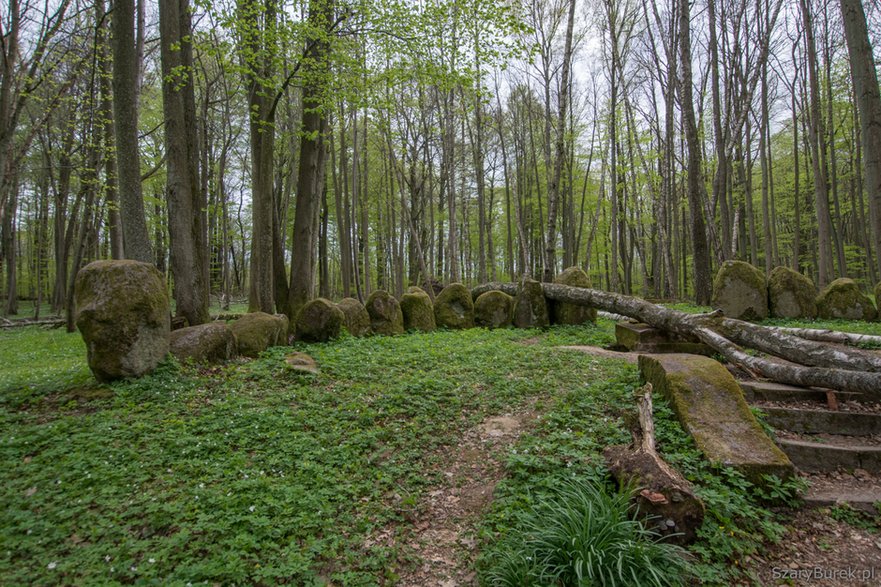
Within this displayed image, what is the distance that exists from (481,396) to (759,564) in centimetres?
299

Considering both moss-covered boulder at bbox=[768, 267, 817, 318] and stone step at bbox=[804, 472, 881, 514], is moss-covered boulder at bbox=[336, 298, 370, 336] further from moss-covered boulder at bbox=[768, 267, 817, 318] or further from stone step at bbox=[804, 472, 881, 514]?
moss-covered boulder at bbox=[768, 267, 817, 318]

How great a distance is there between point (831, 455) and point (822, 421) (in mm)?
597

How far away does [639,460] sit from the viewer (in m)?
2.90

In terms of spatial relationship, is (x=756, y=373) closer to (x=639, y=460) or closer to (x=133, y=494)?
(x=639, y=460)

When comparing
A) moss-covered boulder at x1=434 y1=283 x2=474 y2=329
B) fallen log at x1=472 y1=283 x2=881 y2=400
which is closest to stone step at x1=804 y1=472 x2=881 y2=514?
fallen log at x1=472 y1=283 x2=881 y2=400

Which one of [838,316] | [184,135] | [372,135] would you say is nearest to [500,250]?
[372,135]

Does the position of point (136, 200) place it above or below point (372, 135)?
below

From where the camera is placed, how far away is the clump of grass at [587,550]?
222cm

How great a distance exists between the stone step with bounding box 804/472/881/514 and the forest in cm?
345

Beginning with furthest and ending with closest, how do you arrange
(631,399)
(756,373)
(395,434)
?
(756,373), (631,399), (395,434)

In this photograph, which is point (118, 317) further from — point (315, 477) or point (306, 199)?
point (306, 199)

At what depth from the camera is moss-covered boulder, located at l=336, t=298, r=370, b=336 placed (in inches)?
346

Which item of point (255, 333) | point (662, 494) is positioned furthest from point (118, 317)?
point (662, 494)

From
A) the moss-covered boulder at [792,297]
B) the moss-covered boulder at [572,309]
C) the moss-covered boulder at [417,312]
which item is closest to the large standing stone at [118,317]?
the moss-covered boulder at [417,312]
